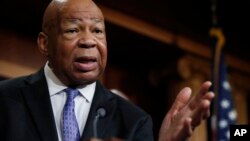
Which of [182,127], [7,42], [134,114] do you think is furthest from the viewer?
[7,42]

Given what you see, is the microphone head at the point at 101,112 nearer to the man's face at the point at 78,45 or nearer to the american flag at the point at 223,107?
the man's face at the point at 78,45

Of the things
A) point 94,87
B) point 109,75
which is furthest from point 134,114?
point 109,75

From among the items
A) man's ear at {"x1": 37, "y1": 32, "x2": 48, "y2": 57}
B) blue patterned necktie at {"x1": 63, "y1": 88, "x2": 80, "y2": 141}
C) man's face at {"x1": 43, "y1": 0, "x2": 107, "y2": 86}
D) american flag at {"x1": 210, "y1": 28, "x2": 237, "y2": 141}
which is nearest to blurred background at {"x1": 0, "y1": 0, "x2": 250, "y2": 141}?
american flag at {"x1": 210, "y1": 28, "x2": 237, "y2": 141}

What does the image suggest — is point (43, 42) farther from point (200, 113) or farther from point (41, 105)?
point (200, 113)

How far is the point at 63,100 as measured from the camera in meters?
1.72

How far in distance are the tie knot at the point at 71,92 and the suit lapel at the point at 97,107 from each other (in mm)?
62

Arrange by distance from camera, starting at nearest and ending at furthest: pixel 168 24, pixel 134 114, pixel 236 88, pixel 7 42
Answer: pixel 134 114, pixel 7 42, pixel 168 24, pixel 236 88

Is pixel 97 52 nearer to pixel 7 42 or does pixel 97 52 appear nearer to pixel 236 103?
pixel 7 42

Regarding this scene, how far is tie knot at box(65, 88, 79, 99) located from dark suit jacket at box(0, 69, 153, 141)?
0.06 meters

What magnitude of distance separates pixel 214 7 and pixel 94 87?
2.96 metres

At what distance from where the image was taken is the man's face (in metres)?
1.71

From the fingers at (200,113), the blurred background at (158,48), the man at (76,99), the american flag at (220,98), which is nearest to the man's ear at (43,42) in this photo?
the man at (76,99)

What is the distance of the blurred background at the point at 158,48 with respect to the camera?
3928 mm

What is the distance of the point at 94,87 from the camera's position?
1784 millimetres
